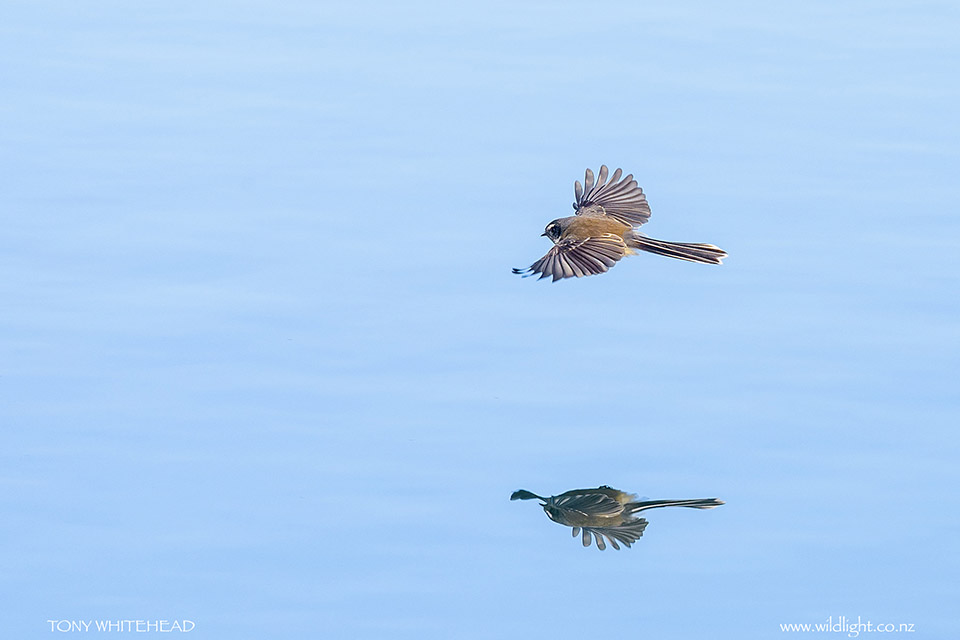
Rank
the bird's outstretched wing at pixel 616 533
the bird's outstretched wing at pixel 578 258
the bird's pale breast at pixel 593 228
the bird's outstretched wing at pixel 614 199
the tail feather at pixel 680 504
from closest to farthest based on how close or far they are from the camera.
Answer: the bird's outstretched wing at pixel 616 533, the tail feather at pixel 680 504, the bird's outstretched wing at pixel 578 258, the bird's pale breast at pixel 593 228, the bird's outstretched wing at pixel 614 199

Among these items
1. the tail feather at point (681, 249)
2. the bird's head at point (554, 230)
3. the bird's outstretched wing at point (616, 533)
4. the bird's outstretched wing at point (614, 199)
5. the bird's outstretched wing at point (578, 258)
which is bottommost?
the bird's outstretched wing at point (616, 533)

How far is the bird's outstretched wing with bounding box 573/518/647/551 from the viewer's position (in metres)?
7.21

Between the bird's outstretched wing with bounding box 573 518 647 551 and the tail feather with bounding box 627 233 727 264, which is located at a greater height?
the tail feather with bounding box 627 233 727 264

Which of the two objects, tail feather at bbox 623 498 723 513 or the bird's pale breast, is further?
the bird's pale breast

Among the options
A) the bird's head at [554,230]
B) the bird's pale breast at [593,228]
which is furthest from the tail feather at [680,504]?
the bird's head at [554,230]

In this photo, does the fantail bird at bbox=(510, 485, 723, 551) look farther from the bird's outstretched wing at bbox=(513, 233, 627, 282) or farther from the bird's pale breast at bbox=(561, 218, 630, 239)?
the bird's pale breast at bbox=(561, 218, 630, 239)

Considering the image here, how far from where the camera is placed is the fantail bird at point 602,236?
8.43 metres

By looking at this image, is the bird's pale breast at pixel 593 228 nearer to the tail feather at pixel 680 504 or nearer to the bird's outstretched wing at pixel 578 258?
the bird's outstretched wing at pixel 578 258

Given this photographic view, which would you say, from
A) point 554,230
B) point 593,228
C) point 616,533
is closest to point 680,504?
point 616,533

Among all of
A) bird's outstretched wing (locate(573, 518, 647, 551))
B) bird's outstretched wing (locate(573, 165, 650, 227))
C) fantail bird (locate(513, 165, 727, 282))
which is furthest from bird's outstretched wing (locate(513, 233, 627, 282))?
bird's outstretched wing (locate(573, 518, 647, 551))

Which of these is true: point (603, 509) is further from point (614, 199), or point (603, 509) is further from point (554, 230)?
point (614, 199)

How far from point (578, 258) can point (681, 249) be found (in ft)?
3.09

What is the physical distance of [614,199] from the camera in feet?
33.4

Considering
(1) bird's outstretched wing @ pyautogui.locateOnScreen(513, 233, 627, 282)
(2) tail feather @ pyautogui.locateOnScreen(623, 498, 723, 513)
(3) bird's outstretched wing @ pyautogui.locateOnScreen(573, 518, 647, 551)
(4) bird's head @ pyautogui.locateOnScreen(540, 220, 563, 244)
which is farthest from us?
(4) bird's head @ pyautogui.locateOnScreen(540, 220, 563, 244)
